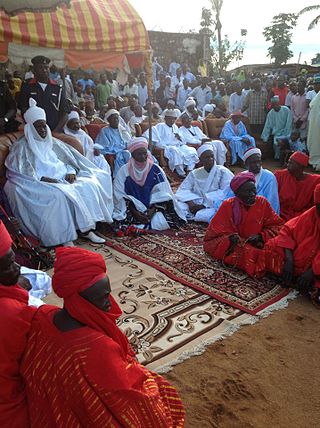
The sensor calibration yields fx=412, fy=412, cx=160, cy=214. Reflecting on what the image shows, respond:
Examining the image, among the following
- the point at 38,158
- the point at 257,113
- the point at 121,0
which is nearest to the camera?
the point at 38,158

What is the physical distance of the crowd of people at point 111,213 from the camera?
1.66 metres

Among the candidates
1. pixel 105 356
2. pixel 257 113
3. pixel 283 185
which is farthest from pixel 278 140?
pixel 105 356

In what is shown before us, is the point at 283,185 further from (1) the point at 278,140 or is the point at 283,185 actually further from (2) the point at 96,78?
(2) the point at 96,78

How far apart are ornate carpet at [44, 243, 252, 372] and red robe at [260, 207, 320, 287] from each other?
29.5 inches

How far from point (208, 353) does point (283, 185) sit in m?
2.99

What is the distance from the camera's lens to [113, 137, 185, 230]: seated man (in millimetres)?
5941

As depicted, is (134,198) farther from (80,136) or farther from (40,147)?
(80,136)

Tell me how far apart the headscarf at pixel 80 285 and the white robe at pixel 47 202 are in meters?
3.27

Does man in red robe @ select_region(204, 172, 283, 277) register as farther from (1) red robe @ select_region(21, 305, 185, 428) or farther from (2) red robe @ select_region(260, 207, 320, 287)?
(1) red robe @ select_region(21, 305, 185, 428)

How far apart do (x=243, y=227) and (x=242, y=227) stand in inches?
0.5

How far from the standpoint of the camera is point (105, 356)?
1612mm

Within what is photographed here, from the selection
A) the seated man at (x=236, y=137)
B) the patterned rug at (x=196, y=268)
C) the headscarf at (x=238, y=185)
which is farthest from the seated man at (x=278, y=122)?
the headscarf at (x=238, y=185)

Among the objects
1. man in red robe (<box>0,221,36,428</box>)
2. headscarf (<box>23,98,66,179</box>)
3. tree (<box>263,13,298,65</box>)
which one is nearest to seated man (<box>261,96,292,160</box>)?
headscarf (<box>23,98,66,179</box>)

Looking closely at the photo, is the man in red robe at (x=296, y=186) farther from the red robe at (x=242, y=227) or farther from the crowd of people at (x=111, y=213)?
the red robe at (x=242, y=227)
